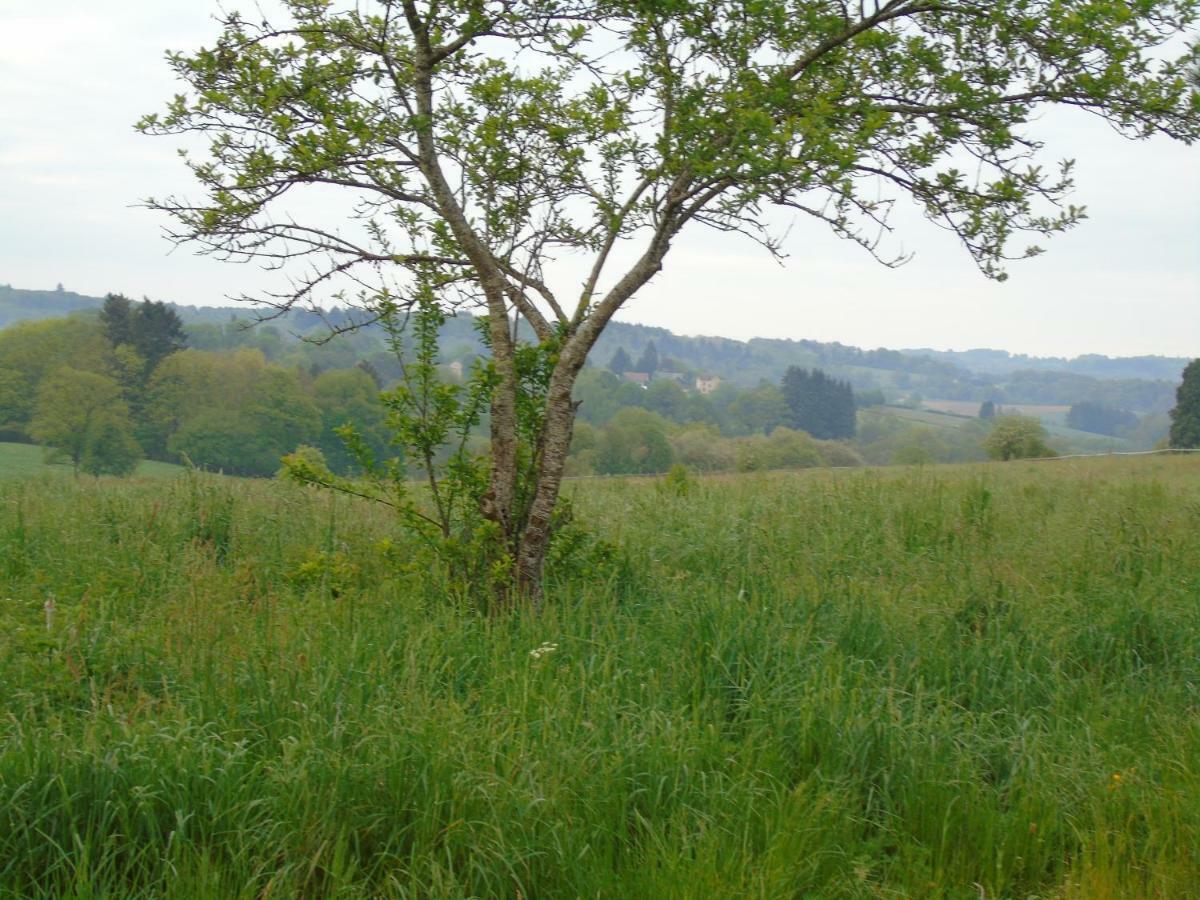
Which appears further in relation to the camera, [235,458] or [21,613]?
[235,458]

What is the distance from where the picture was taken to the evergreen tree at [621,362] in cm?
5238

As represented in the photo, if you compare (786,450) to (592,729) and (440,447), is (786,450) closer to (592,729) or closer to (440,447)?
(440,447)

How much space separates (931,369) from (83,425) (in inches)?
4396

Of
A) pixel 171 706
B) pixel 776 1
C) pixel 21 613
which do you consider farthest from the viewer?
pixel 776 1

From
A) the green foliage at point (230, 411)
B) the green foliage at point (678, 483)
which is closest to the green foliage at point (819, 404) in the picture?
the green foliage at point (230, 411)

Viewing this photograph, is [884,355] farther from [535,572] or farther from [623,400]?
[535,572]

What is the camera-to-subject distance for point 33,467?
39.2ft

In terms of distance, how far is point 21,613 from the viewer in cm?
543

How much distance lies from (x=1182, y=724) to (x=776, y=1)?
4618mm

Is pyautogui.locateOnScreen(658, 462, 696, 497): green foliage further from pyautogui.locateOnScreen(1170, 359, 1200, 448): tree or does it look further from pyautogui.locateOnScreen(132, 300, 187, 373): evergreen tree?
pyautogui.locateOnScreen(1170, 359, 1200, 448): tree

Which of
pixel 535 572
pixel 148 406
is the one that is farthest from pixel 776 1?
pixel 148 406

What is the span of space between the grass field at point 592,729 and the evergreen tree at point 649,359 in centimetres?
5820

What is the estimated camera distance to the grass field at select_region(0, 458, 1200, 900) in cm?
340

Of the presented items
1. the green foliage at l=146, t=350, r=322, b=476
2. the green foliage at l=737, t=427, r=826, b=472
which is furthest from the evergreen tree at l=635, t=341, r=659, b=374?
the green foliage at l=146, t=350, r=322, b=476
